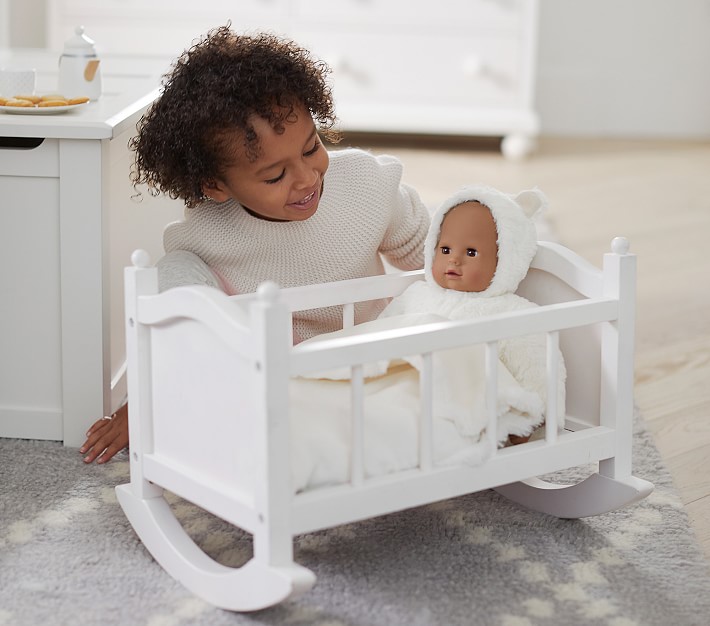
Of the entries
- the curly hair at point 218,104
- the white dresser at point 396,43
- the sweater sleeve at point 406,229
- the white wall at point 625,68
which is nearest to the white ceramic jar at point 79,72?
the curly hair at point 218,104

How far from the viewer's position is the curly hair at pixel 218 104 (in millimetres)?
1249

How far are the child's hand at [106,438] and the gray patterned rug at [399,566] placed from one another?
5 centimetres

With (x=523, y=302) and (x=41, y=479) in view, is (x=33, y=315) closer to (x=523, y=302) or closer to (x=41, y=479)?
(x=41, y=479)

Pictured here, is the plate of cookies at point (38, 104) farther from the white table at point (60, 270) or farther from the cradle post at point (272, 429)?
the cradle post at point (272, 429)

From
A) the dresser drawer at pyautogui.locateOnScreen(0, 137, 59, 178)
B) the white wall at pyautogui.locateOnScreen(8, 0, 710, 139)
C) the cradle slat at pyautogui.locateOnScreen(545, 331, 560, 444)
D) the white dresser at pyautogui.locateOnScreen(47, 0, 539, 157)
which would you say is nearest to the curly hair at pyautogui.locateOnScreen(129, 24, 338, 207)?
the dresser drawer at pyautogui.locateOnScreen(0, 137, 59, 178)

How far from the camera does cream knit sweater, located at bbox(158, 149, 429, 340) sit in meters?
1.43

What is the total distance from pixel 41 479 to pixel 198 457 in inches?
14.8

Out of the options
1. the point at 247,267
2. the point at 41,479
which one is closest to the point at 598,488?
the point at 247,267

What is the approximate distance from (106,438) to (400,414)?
50 cm

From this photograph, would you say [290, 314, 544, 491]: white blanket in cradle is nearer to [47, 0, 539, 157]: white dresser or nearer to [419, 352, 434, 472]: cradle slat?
[419, 352, 434, 472]: cradle slat

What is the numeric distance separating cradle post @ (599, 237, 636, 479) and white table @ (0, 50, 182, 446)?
2.14ft

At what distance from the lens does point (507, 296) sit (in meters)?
1.25

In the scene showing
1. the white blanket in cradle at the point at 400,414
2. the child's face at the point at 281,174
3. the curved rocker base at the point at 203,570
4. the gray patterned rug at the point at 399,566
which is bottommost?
the gray patterned rug at the point at 399,566

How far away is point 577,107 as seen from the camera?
12.5ft
